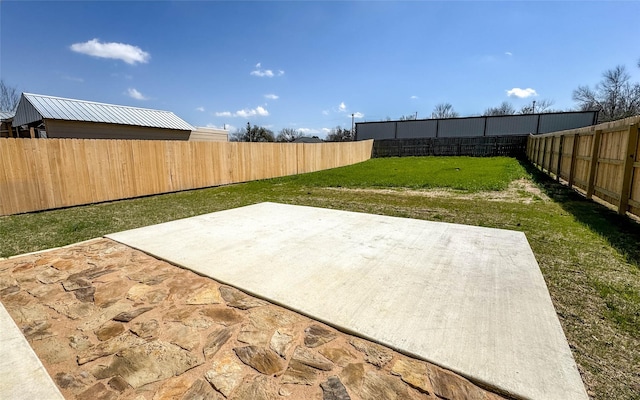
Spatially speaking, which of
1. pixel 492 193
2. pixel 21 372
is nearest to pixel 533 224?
pixel 492 193

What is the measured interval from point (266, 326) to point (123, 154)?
7.61 metres

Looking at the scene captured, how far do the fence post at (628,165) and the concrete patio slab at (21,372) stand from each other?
705 centimetres

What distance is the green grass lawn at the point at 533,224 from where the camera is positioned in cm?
175

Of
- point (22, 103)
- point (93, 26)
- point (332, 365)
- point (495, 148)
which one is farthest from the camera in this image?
point (495, 148)

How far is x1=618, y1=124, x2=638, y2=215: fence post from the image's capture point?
464cm

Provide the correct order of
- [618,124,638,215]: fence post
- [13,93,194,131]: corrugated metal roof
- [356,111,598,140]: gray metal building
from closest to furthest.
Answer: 1. [618,124,638,215]: fence post
2. [13,93,194,131]: corrugated metal roof
3. [356,111,598,140]: gray metal building

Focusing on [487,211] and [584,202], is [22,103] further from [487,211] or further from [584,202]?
[584,202]

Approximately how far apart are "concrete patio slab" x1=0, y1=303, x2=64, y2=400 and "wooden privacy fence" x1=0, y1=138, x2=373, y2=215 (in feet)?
19.3

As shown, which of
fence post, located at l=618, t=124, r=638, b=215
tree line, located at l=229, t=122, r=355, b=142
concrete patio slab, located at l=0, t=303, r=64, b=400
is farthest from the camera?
tree line, located at l=229, t=122, r=355, b=142

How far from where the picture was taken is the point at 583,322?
6.38ft

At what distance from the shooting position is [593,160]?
6.16 meters

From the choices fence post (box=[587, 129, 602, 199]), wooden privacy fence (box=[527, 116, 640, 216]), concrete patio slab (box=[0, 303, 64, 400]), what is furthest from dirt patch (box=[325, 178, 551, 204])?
concrete patio slab (box=[0, 303, 64, 400])

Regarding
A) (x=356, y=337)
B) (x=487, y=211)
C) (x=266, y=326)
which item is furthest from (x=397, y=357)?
(x=487, y=211)

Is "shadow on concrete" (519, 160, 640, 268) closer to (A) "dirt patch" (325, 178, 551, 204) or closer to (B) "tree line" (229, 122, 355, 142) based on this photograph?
(A) "dirt patch" (325, 178, 551, 204)
